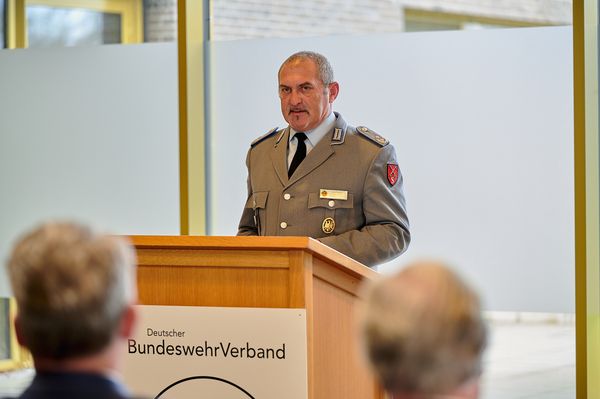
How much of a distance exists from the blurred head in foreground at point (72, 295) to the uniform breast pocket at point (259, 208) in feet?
7.45

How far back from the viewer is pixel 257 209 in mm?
3832

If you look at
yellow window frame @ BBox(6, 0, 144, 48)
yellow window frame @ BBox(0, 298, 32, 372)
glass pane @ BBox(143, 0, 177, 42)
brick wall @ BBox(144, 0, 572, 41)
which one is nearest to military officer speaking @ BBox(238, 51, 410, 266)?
brick wall @ BBox(144, 0, 572, 41)

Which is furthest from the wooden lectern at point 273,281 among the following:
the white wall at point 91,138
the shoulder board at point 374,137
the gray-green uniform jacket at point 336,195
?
the white wall at point 91,138

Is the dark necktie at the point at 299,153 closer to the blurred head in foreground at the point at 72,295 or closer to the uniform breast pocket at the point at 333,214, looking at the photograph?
the uniform breast pocket at the point at 333,214

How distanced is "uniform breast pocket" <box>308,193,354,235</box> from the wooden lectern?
59cm

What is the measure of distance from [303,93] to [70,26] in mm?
3178

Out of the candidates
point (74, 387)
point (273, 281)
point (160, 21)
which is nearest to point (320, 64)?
point (273, 281)

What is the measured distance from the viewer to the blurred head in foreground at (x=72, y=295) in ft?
4.83

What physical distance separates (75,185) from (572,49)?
2.90m

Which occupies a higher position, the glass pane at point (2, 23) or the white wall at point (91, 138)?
the glass pane at point (2, 23)

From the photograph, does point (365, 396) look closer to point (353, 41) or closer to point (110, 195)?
point (353, 41)

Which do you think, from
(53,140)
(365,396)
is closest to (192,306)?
(365,396)

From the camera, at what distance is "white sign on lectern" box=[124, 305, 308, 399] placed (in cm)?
279

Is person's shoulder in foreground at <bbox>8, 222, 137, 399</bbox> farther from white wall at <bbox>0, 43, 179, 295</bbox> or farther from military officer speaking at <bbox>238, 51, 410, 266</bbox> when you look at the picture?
white wall at <bbox>0, 43, 179, 295</bbox>
